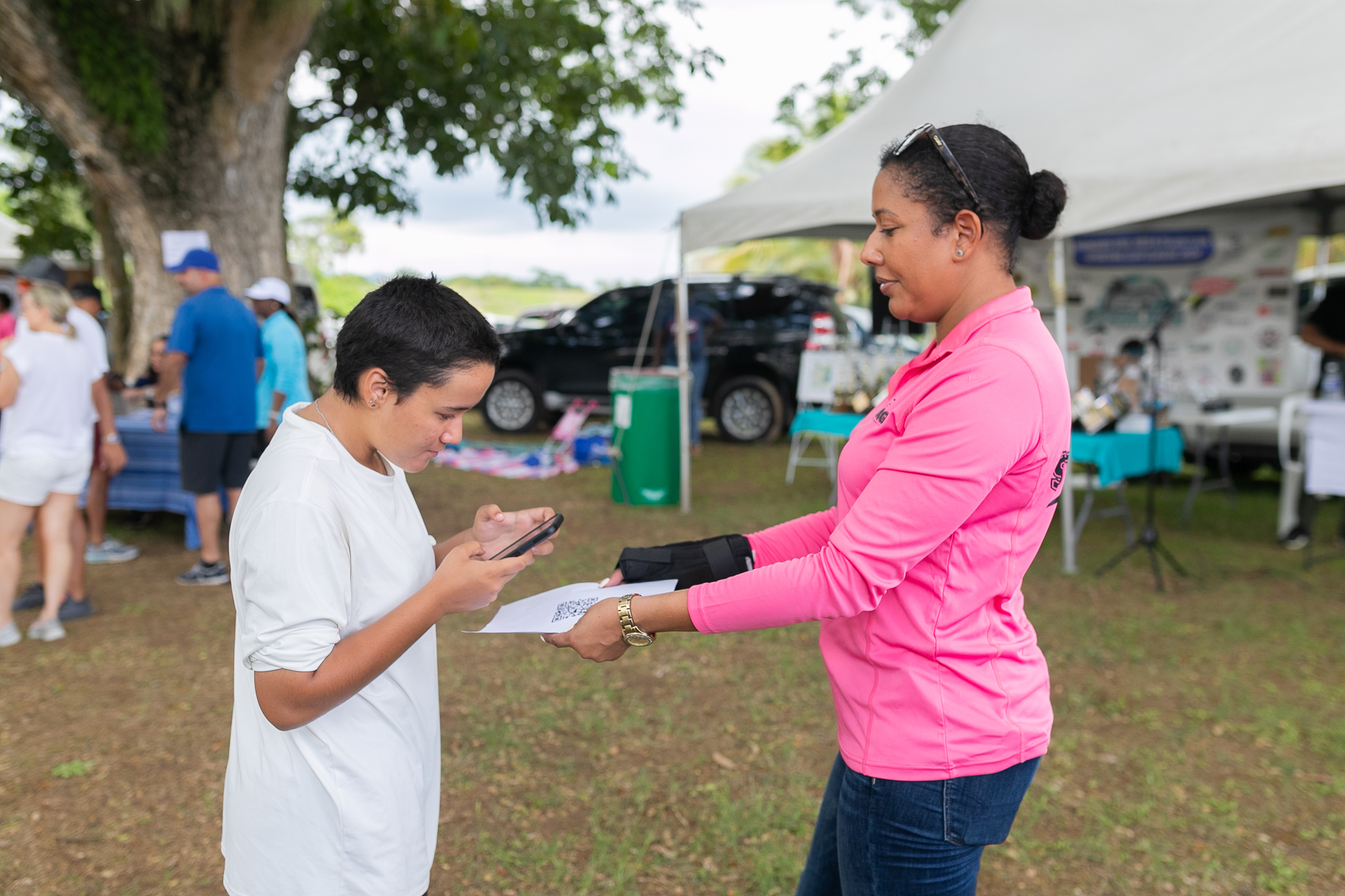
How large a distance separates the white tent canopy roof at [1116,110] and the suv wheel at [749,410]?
387 cm

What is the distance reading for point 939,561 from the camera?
1.32 m

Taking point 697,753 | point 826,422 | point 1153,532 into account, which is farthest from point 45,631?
point 1153,532

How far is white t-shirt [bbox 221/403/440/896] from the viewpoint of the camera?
1.22m

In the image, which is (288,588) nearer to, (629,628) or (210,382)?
(629,628)

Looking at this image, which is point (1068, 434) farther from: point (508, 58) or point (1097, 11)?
point (508, 58)

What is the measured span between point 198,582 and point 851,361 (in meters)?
5.54

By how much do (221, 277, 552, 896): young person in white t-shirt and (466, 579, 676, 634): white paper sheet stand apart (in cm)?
15

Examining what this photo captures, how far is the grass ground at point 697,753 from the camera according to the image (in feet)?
9.60

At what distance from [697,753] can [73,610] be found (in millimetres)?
3764

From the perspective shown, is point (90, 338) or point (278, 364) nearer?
point (90, 338)

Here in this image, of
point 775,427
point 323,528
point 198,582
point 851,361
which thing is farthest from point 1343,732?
point 775,427

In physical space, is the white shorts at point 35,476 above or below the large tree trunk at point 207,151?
below

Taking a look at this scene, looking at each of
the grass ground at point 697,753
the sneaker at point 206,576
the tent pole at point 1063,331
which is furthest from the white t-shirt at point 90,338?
the tent pole at point 1063,331

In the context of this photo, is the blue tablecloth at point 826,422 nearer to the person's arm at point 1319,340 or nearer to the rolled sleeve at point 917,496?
the person's arm at point 1319,340
